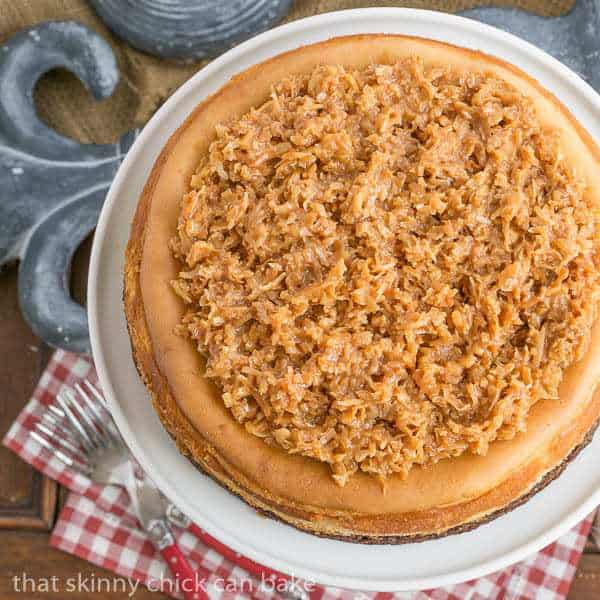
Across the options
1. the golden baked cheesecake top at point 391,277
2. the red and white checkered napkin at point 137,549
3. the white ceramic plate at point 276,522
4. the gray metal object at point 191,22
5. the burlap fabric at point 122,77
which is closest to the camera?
the golden baked cheesecake top at point 391,277

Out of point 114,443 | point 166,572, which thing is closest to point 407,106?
point 114,443

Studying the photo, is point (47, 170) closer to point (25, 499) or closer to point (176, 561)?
point (25, 499)

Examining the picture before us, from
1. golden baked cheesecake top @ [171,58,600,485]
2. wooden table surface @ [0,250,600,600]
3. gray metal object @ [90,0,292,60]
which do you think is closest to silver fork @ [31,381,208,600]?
wooden table surface @ [0,250,600,600]

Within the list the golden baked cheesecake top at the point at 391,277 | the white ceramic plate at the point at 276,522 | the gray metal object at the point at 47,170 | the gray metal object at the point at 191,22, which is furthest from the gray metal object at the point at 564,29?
the gray metal object at the point at 47,170

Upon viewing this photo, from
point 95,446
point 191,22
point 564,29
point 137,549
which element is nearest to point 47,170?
point 191,22

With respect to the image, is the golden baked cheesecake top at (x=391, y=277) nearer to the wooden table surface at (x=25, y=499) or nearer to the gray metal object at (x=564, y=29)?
the gray metal object at (x=564, y=29)

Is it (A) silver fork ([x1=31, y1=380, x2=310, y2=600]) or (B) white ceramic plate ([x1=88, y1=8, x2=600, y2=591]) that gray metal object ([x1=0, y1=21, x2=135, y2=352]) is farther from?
(B) white ceramic plate ([x1=88, y1=8, x2=600, y2=591])
